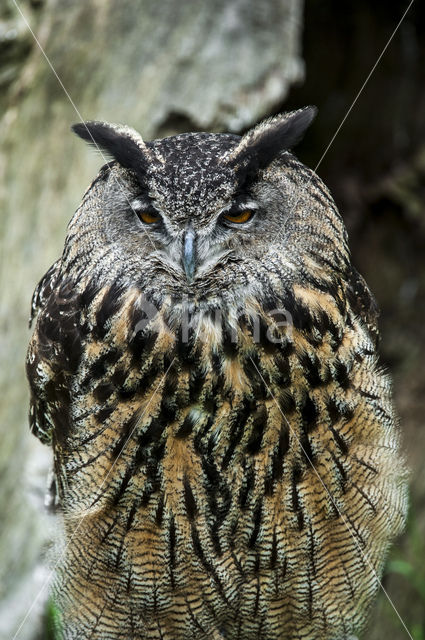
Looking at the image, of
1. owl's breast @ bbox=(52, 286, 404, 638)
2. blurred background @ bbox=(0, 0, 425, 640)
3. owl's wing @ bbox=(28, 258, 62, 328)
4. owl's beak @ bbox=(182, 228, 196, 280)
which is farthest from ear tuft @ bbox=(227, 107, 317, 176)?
blurred background @ bbox=(0, 0, 425, 640)

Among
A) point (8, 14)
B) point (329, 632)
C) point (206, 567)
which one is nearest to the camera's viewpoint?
point (206, 567)

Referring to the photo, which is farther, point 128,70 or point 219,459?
point 128,70

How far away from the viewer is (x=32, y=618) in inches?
128

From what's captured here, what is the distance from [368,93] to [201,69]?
5.84ft

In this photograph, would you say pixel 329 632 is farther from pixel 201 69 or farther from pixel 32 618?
pixel 201 69

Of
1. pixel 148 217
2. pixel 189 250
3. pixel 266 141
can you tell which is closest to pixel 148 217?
pixel 148 217

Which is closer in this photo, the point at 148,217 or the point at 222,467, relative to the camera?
the point at 148,217

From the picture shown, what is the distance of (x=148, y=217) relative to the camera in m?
2.15

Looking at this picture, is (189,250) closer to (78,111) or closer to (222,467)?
(222,467)

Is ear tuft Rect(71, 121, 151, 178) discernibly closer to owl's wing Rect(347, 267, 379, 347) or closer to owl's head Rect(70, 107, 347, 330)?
owl's head Rect(70, 107, 347, 330)

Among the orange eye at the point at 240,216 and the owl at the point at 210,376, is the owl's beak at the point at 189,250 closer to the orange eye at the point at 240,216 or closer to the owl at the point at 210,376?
the owl at the point at 210,376

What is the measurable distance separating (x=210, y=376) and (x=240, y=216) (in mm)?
461

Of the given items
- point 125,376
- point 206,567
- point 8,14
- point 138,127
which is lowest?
point 206,567

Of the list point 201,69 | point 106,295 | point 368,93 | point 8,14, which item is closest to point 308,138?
point 368,93
